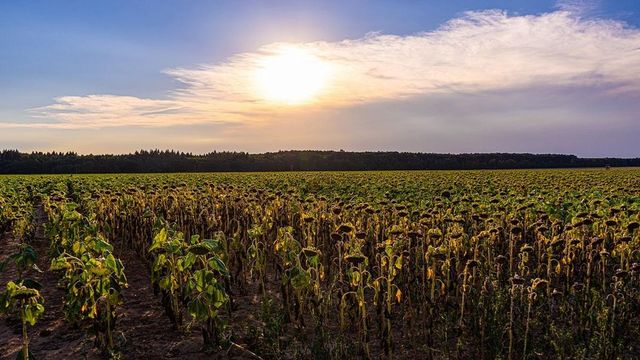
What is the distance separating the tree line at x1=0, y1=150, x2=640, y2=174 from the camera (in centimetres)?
9731

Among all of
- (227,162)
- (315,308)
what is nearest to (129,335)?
(315,308)

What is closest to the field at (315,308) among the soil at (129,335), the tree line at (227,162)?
the soil at (129,335)

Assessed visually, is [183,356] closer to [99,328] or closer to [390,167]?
[99,328]

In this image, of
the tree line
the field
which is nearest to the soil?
the field

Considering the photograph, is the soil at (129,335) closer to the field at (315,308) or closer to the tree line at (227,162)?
the field at (315,308)

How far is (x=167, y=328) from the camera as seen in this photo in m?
7.12

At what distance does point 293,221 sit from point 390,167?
3703 inches

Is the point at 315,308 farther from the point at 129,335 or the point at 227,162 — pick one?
the point at 227,162

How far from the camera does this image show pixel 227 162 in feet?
327

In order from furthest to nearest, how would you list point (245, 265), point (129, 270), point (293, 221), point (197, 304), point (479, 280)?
1. point (293, 221)
2. point (129, 270)
3. point (245, 265)
4. point (479, 280)
5. point (197, 304)

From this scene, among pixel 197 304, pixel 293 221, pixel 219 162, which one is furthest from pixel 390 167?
pixel 197 304

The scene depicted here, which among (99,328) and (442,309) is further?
(442,309)

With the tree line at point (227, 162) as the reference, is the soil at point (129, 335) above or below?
below

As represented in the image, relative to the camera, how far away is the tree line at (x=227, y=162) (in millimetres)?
97312
